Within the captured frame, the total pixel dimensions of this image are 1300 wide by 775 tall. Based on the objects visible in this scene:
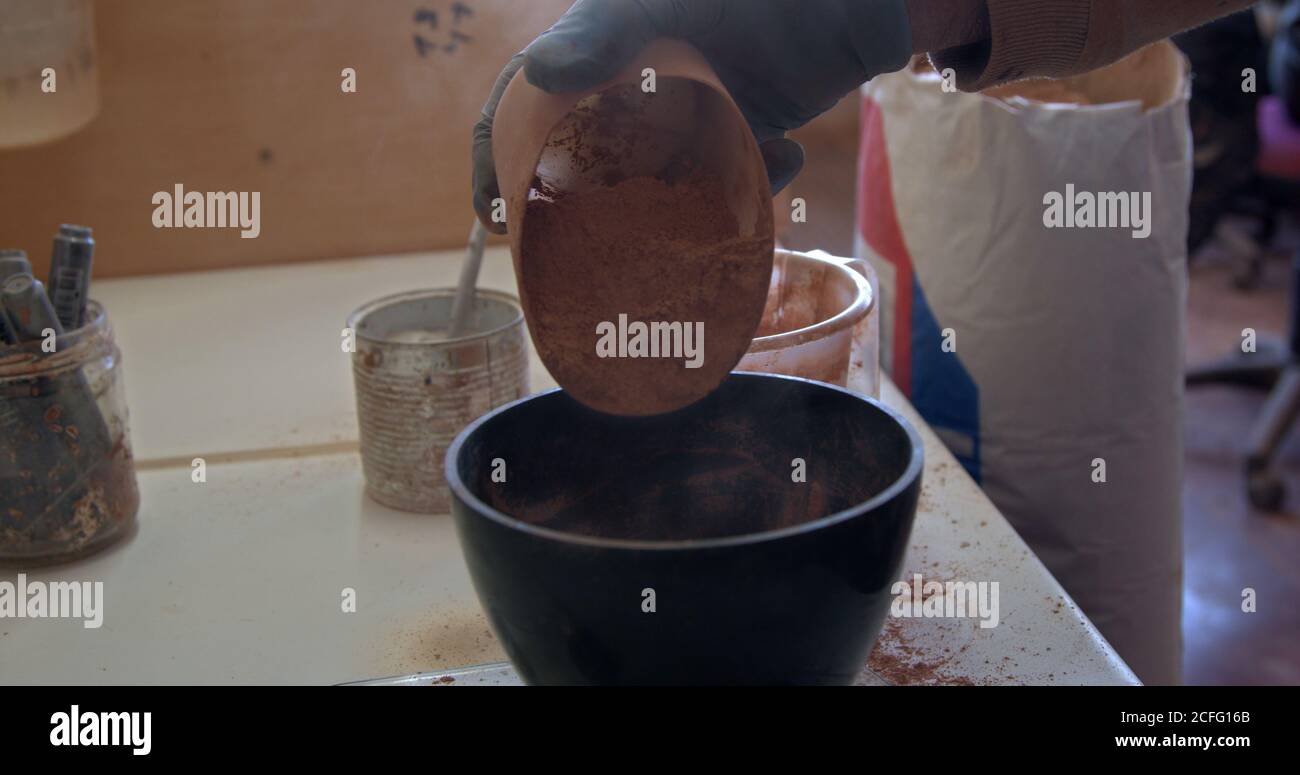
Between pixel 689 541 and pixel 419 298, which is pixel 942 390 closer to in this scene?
pixel 419 298

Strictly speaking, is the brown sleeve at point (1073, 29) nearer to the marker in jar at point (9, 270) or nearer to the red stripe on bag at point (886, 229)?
the red stripe on bag at point (886, 229)

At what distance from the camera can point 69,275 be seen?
96cm

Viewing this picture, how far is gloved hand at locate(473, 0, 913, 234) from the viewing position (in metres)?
0.68

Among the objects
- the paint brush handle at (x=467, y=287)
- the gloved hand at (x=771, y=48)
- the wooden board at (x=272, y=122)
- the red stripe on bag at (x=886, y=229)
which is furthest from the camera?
the wooden board at (x=272, y=122)

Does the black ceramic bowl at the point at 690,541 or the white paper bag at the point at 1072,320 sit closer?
the black ceramic bowl at the point at 690,541

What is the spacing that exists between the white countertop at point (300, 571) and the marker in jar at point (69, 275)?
201mm

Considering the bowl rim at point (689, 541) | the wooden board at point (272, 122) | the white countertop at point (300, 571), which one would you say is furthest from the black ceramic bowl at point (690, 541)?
the wooden board at point (272, 122)

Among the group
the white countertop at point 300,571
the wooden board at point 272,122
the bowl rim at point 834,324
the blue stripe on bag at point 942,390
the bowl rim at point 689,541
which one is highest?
the wooden board at point 272,122

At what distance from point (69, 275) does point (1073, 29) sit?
79cm

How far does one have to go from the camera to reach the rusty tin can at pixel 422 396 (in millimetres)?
1016

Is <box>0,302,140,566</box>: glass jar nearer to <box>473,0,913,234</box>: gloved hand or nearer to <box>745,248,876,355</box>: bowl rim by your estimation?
<box>473,0,913,234</box>: gloved hand

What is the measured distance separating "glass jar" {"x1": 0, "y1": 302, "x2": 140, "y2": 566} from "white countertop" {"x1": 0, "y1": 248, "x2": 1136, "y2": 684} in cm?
3
